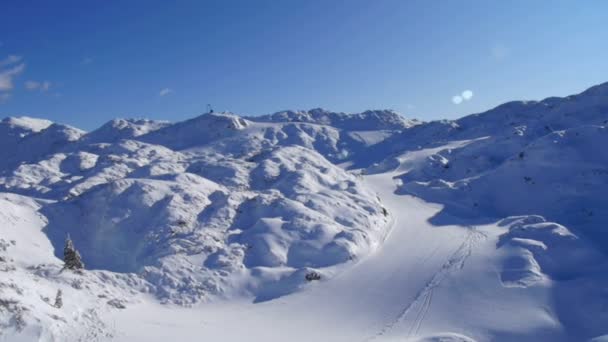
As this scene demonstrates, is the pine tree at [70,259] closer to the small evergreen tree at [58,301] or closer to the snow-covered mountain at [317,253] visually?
the snow-covered mountain at [317,253]

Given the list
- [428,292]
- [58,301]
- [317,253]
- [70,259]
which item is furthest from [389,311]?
[70,259]

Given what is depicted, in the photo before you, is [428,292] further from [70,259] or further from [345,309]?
[70,259]

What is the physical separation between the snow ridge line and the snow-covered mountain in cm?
14

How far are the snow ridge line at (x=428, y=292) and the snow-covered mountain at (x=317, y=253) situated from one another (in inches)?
5.4

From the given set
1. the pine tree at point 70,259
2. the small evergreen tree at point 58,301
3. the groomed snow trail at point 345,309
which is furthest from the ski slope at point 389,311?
the pine tree at point 70,259

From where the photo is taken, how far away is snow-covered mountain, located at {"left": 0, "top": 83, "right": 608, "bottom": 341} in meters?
20.8

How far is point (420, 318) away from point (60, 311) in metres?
18.1

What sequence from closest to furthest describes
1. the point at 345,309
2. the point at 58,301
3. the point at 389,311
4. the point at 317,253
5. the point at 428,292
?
the point at 58,301, the point at 389,311, the point at 345,309, the point at 428,292, the point at 317,253

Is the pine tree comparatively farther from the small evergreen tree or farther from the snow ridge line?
the snow ridge line

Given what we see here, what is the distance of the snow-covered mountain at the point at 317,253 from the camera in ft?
68.1

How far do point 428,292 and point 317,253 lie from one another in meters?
9.19

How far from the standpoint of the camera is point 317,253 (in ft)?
102

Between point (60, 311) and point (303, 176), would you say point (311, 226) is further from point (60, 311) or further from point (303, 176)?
point (60, 311)

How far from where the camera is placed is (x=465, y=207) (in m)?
47.7
